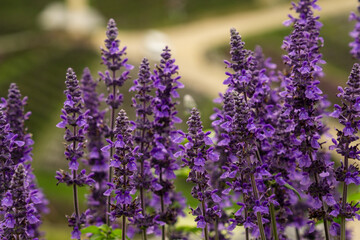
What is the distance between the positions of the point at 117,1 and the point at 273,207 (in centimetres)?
8202

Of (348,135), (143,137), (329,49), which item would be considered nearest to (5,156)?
(143,137)

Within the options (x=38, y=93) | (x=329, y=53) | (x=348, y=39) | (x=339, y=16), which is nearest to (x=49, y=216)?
(x=38, y=93)

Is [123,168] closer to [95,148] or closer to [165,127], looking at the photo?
[165,127]

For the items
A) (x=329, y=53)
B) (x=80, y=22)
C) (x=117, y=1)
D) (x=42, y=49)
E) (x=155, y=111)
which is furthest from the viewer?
(x=117, y=1)

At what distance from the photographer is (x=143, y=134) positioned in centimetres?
738

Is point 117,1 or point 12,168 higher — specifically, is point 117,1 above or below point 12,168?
above

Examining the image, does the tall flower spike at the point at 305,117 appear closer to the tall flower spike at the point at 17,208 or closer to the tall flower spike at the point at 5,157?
the tall flower spike at the point at 17,208

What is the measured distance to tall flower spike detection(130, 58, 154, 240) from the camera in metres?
7.13

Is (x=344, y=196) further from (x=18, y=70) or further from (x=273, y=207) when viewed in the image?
(x=18, y=70)

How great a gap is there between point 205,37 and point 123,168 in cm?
6288

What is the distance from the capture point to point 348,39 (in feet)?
185

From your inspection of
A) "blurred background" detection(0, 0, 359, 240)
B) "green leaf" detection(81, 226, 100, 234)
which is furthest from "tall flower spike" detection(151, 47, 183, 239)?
"blurred background" detection(0, 0, 359, 240)

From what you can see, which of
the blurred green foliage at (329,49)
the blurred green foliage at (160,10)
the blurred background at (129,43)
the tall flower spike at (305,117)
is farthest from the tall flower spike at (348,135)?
A: the blurred green foliage at (160,10)

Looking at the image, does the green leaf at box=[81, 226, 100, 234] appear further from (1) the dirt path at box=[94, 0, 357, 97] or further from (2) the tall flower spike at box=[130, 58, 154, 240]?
→ (1) the dirt path at box=[94, 0, 357, 97]
